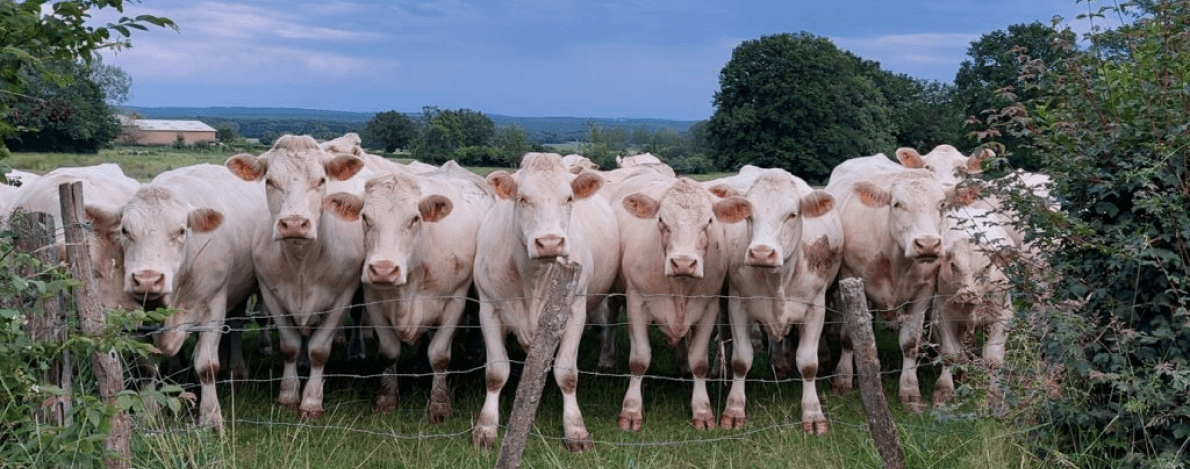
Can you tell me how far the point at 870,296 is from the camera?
9.58 meters

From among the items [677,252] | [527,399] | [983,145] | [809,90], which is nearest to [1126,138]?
[983,145]

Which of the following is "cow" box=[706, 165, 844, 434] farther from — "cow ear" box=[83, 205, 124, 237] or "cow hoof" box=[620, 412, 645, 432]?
"cow ear" box=[83, 205, 124, 237]

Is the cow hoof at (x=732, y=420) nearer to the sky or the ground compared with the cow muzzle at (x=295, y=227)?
nearer to the ground

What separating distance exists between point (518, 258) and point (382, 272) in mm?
914

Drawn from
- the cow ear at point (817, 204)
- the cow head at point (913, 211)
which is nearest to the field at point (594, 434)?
the cow head at point (913, 211)

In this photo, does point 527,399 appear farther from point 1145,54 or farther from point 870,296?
point 870,296

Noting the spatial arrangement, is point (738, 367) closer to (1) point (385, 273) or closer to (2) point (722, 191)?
(2) point (722, 191)

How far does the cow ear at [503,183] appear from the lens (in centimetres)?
785

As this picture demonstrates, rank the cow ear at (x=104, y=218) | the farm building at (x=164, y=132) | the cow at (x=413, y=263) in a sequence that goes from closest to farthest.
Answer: the cow ear at (x=104, y=218)
the cow at (x=413, y=263)
the farm building at (x=164, y=132)

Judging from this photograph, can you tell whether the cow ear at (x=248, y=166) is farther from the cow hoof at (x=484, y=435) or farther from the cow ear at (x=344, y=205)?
the cow hoof at (x=484, y=435)

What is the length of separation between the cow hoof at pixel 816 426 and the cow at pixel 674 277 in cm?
69

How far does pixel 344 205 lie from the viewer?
840 centimetres

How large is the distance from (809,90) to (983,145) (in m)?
43.3

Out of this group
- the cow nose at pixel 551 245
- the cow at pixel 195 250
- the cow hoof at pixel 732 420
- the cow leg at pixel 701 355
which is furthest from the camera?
the cow leg at pixel 701 355
